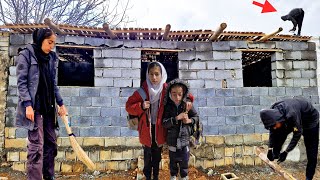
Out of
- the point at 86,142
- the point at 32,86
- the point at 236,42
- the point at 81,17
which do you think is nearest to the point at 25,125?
the point at 32,86

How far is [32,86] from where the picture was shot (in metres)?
2.63

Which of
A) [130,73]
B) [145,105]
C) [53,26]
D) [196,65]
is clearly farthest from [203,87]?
[53,26]

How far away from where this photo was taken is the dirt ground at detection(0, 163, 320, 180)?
517cm

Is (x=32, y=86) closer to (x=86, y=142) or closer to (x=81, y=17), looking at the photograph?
(x=86, y=142)

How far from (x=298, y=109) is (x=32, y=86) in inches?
130

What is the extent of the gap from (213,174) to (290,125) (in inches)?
101

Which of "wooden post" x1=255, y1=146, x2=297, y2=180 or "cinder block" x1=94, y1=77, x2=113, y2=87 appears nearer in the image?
"wooden post" x1=255, y1=146, x2=297, y2=180

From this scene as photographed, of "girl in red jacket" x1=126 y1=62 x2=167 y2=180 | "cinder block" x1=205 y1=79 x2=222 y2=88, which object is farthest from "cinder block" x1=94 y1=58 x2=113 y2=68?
"girl in red jacket" x1=126 y1=62 x2=167 y2=180

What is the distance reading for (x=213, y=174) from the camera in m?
5.52

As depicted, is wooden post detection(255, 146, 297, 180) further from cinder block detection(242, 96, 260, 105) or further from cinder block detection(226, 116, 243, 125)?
cinder block detection(242, 96, 260, 105)

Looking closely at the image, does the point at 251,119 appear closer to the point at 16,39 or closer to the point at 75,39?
the point at 75,39

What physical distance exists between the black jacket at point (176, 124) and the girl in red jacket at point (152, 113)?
8 centimetres

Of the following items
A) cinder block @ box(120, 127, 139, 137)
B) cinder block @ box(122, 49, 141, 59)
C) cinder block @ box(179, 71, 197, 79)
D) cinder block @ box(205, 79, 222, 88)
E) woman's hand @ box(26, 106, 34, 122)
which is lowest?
cinder block @ box(120, 127, 139, 137)

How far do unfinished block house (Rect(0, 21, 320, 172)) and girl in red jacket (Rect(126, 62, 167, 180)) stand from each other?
6.50 feet
